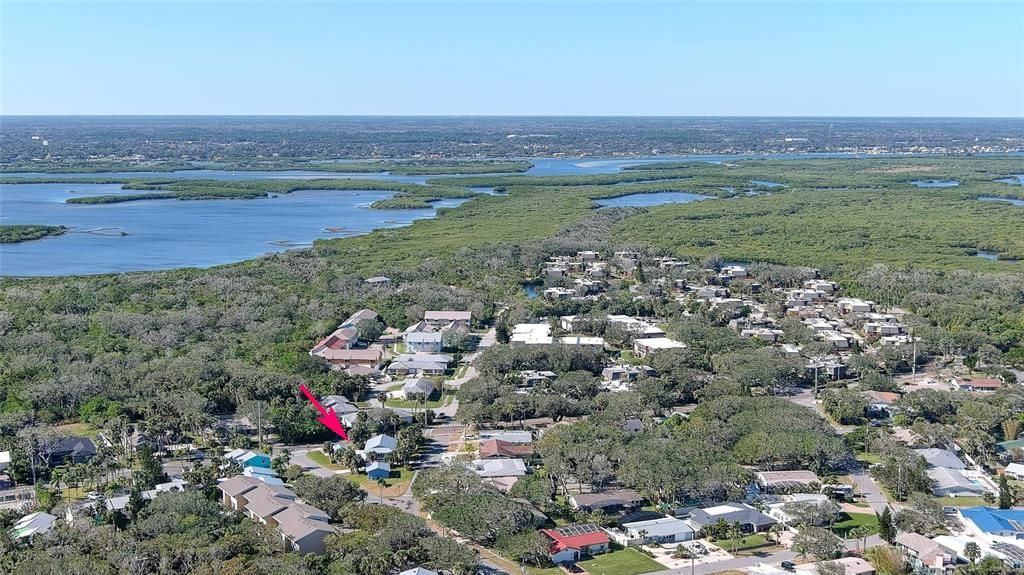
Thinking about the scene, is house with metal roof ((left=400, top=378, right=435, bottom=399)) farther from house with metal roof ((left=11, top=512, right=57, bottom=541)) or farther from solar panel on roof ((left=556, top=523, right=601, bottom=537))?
house with metal roof ((left=11, top=512, right=57, bottom=541))

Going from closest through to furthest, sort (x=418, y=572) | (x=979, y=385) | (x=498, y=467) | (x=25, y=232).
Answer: (x=418, y=572) < (x=498, y=467) < (x=979, y=385) < (x=25, y=232)

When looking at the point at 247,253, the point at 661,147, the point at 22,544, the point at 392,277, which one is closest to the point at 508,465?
the point at 22,544

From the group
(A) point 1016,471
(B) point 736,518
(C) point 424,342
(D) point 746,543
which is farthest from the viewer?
(C) point 424,342

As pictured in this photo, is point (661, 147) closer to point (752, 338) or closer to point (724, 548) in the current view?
point (752, 338)

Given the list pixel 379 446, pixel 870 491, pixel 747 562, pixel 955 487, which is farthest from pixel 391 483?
pixel 955 487

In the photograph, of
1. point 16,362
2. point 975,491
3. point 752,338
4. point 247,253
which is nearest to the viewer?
point 975,491

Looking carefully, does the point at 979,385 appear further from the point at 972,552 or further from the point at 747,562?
the point at 747,562

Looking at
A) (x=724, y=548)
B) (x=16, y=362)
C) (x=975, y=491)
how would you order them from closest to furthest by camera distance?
1. (x=724, y=548)
2. (x=975, y=491)
3. (x=16, y=362)
